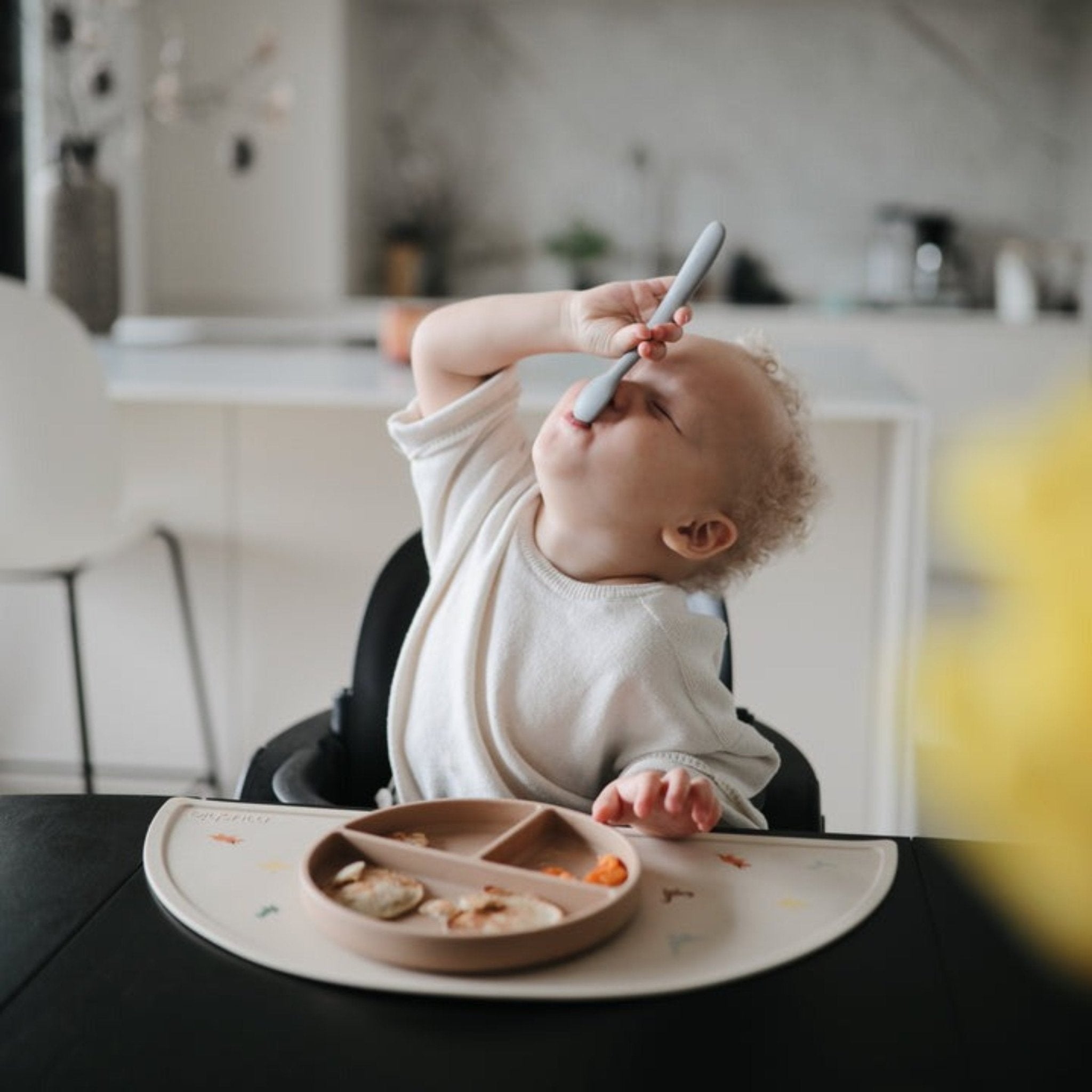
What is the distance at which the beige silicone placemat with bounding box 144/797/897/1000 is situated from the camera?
0.70 metres

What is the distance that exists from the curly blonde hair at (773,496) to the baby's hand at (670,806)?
0.28 metres

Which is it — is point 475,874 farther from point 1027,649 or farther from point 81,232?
point 81,232

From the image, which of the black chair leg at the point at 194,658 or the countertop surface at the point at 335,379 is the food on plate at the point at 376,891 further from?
the black chair leg at the point at 194,658

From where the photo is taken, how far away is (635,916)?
779mm

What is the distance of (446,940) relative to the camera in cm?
69

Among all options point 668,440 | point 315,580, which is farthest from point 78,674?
point 668,440

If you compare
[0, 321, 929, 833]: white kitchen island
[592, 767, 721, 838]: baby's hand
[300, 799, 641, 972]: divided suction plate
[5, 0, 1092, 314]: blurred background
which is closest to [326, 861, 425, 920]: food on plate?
[300, 799, 641, 972]: divided suction plate

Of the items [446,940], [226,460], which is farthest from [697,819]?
[226,460]

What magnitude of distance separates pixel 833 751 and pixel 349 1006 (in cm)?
196

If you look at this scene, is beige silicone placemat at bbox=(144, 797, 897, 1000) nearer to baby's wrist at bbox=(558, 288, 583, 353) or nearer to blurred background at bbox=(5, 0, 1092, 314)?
baby's wrist at bbox=(558, 288, 583, 353)

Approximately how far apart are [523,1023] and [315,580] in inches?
79.4

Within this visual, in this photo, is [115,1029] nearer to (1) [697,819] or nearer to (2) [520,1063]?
(2) [520,1063]

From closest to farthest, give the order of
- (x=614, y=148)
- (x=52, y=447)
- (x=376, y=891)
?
(x=376, y=891) → (x=52, y=447) → (x=614, y=148)

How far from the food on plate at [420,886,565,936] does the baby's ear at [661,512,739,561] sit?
1.28 ft
